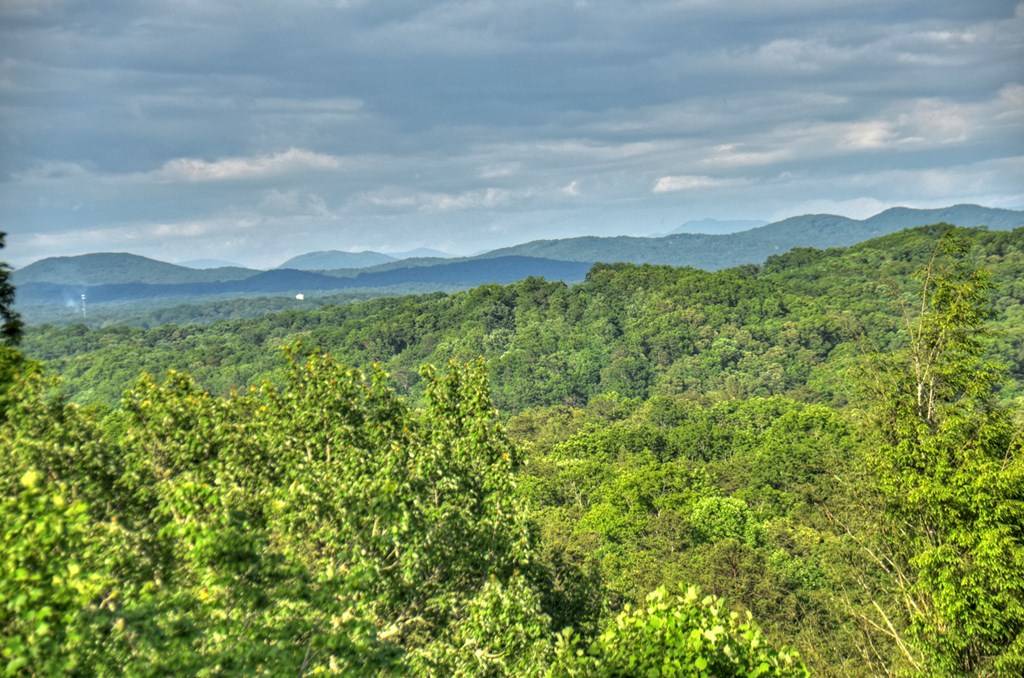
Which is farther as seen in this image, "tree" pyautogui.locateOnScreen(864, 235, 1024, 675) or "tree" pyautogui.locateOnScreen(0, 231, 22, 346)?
"tree" pyautogui.locateOnScreen(0, 231, 22, 346)

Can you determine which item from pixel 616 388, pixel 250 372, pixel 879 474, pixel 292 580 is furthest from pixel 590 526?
pixel 250 372

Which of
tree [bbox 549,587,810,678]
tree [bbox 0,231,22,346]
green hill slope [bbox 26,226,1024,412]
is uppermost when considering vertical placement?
tree [bbox 0,231,22,346]

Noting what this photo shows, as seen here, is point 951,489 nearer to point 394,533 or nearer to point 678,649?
point 678,649

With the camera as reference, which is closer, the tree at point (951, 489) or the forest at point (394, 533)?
the forest at point (394, 533)

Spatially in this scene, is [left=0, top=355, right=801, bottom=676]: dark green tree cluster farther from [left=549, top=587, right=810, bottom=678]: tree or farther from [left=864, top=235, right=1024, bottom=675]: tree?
[left=864, top=235, right=1024, bottom=675]: tree

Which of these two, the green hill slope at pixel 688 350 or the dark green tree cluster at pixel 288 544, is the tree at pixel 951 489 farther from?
the green hill slope at pixel 688 350

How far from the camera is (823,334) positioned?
163 meters

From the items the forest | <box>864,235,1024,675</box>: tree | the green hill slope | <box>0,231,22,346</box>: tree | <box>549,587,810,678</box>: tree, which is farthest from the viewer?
the green hill slope

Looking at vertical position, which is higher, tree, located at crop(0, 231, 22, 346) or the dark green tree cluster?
tree, located at crop(0, 231, 22, 346)

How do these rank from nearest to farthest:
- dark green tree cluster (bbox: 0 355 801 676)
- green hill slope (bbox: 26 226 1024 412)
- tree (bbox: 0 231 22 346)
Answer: dark green tree cluster (bbox: 0 355 801 676), tree (bbox: 0 231 22 346), green hill slope (bbox: 26 226 1024 412)

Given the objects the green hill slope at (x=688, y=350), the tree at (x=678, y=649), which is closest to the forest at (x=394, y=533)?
the tree at (x=678, y=649)

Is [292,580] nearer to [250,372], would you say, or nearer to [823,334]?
→ [823,334]

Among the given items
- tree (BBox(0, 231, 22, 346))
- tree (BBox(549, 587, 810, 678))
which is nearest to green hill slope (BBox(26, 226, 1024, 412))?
tree (BBox(0, 231, 22, 346))

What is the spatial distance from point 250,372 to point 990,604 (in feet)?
608
